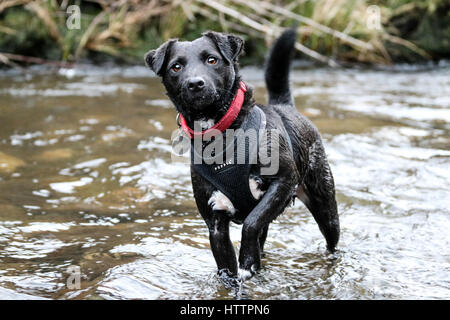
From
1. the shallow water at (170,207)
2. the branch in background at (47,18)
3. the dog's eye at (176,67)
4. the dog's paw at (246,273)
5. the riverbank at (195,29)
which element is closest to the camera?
the dog's paw at (246,273)

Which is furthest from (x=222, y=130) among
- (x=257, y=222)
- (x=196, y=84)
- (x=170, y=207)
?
(x=170, y=207)

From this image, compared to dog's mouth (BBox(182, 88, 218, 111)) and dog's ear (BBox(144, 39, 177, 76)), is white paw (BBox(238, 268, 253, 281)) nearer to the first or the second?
dog's mouth (BBox(182, 88, 218, 111))

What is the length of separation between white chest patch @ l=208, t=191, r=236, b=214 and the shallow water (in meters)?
0.51

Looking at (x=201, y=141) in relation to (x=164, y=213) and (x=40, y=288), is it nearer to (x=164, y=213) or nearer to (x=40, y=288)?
(x=40, y=288)

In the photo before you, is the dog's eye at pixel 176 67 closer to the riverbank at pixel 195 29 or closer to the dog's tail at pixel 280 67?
the dog's tail at pixel 280 67

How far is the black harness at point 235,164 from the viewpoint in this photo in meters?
3.26

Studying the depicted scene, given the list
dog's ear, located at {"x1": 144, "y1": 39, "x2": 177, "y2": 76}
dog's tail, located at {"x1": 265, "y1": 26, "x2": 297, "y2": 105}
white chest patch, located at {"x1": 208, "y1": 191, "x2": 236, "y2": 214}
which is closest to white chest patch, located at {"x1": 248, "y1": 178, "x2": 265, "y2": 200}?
white chest patch, located at {"x1": 208, "y1": 191, "x2": 236, "y2": 214}

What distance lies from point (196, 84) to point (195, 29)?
29.4 feet

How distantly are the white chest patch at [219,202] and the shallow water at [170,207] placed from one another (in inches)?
20.2

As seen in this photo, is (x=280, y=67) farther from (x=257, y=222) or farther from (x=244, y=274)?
(x=244, y=274)

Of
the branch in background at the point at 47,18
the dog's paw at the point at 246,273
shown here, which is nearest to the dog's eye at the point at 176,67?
the dog's paw at the point at 246,273

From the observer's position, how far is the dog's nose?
3162 millimetres

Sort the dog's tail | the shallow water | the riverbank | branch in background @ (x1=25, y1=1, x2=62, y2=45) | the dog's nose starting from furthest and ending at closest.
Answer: the riverbank → branch in background @ (x1=25, y1=1, x2=62, y2=45) → the dog's tail → the shallow water → the dog's nose

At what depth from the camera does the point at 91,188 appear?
5465mm
